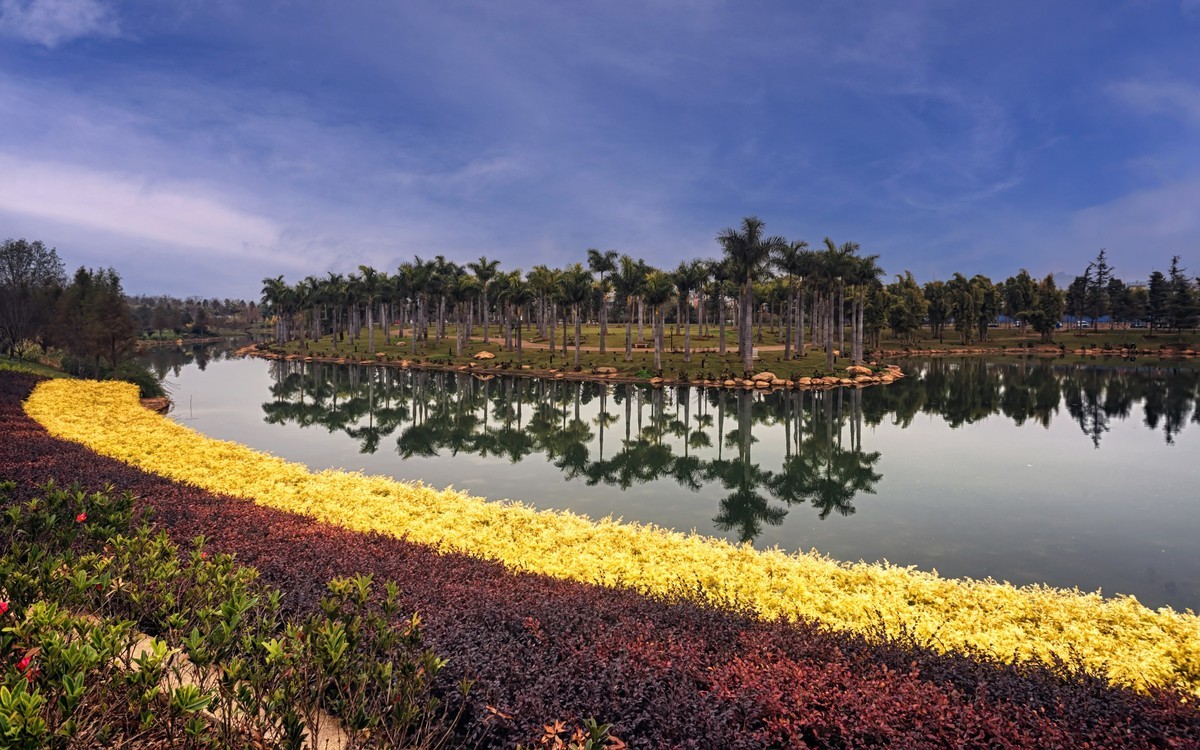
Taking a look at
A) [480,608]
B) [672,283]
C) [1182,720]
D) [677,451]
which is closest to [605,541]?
[480,608]

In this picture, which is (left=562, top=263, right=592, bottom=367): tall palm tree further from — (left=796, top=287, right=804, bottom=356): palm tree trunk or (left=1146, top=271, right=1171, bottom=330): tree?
(left=1146, top=271, right=1171, bottom=330): tree

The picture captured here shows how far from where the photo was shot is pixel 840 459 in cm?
2838

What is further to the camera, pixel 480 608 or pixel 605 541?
pixel 605 541

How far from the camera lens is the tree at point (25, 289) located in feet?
204

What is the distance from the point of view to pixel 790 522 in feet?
63.2

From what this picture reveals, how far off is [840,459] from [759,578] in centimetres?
1839

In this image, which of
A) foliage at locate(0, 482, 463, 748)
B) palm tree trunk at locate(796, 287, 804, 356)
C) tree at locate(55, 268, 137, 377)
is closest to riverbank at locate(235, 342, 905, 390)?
palm tree trunk at locate(796, 287, 804, 356)

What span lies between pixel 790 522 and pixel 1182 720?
44.7ft

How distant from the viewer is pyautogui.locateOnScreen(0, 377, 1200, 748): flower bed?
5.47m

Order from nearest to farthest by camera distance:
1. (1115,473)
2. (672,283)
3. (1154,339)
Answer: (1115,473)
(672,283)
(1154,339)

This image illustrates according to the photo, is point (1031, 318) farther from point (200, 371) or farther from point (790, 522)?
point (200, 371)

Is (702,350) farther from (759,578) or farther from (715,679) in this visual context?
(715,679)

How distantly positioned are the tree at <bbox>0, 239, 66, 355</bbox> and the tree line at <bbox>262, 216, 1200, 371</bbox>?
134ft

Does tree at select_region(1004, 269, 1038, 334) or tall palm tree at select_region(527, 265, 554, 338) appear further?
tree at select_region(1004, 269, 1038, 334)
